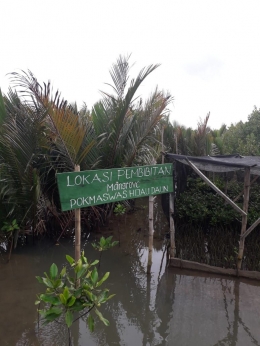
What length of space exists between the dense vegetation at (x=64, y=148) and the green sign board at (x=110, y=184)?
35.3 inches

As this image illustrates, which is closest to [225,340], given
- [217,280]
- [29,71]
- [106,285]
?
[217,280]

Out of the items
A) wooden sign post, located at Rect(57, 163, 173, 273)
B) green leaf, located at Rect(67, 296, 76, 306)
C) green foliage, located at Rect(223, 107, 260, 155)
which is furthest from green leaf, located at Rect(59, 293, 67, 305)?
green foliage, located at Rect(223, 107, 260, 155)

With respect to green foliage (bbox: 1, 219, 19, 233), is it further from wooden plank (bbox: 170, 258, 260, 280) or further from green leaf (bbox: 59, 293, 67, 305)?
green leaf (bbox: 59, 293, 67, 305)

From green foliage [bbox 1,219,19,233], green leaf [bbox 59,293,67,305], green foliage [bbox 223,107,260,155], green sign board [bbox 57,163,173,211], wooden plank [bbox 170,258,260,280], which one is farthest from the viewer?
green foliage [bbox 223,107,260,155]

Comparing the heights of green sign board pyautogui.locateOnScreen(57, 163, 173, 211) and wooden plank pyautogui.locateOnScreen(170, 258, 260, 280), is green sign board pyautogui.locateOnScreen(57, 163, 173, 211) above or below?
above

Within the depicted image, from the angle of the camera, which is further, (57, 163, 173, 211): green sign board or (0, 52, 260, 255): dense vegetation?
(0, 52, 260, 255): dense vegetation

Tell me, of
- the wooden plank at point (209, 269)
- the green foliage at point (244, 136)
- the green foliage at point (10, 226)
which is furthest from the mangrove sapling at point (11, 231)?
the green foliage at point (244, 136)

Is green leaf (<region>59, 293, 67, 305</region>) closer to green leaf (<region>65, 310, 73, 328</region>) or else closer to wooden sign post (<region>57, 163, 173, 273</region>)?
green leaf (<region>65, 310, 73, 328</region>)

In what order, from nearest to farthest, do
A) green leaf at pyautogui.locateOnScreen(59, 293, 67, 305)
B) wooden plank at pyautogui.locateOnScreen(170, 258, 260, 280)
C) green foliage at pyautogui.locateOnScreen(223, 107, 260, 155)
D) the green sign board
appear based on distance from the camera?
green leaf at pyautogui.locateOnScreen(59, 293, 67, 305) < the green sign board < wooden plank at pyautogui.locateOnScreen(170, 258, 260, 280) < green foliage at pyautogui.locateOnScreen(223, 107, 260, 155)

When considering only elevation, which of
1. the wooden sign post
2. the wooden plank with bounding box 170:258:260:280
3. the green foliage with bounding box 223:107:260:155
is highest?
the green foliage with bounding box 223:107:260:155

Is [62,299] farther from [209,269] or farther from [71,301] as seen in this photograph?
[209,269]

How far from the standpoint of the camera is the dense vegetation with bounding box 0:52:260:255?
379 centimetres

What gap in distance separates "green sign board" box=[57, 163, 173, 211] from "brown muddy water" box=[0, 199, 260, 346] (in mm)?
1160

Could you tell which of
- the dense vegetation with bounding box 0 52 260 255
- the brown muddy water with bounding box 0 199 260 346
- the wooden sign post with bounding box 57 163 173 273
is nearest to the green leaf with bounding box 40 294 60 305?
the wooden sign post with bounding box 57 163 173 273
